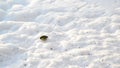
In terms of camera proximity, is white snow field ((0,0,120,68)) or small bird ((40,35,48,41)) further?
small bird ((40,35,48,41))

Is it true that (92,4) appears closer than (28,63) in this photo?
No

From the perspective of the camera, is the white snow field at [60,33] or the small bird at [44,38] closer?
the white snow field at [60,33]

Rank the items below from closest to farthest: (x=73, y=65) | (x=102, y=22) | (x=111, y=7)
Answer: (x=73, y=65) < (x=102, y=22) < (x=111, y=7)

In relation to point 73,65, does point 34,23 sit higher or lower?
higher

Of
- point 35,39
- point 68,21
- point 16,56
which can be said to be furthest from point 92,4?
point 16,56

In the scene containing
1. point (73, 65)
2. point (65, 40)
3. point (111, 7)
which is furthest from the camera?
point (111, 7)

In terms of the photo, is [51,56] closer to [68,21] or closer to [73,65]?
[73,65]

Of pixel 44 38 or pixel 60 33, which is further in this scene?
pixel 60 33
